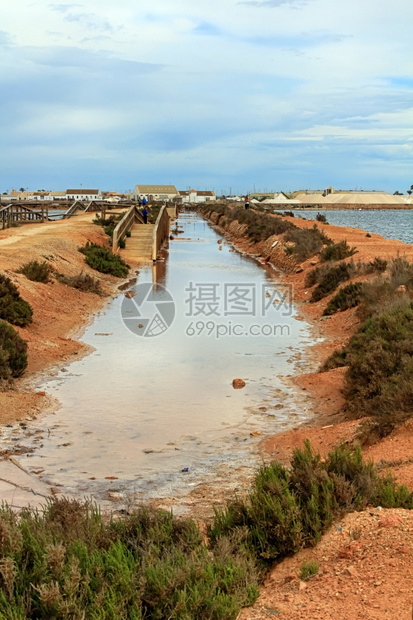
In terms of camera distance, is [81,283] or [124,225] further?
[124,225]

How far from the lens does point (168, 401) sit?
10500 millimetres

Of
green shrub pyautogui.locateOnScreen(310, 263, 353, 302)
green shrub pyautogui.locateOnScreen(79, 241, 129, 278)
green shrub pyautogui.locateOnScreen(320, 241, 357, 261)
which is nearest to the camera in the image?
green shrub pyautogui.locateOnScreen(310, 263, 353, 302)

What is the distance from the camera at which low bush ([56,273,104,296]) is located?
21509 mm

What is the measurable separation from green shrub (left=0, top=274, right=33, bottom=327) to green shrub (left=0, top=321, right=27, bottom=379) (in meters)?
2.26

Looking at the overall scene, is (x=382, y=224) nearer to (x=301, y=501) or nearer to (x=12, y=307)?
(x=12, y=307)

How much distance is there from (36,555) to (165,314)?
46.6 feet

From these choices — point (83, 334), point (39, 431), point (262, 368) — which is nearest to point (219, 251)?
point (83, 334)

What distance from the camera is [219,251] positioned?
3947 cm

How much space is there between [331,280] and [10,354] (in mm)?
12051

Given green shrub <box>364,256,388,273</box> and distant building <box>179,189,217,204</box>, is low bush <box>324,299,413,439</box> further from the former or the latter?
distant building <box>179,189,217,204</box>

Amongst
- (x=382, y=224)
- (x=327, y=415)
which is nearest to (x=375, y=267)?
(x=327, y=415)

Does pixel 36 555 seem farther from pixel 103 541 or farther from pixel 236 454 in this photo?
pixel 236 454

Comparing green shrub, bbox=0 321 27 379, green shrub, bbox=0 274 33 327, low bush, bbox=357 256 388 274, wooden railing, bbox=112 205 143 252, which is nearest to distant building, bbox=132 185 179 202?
wooden railing, bbox=112 205 143 252

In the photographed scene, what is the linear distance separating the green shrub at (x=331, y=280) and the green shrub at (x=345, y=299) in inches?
78.1
